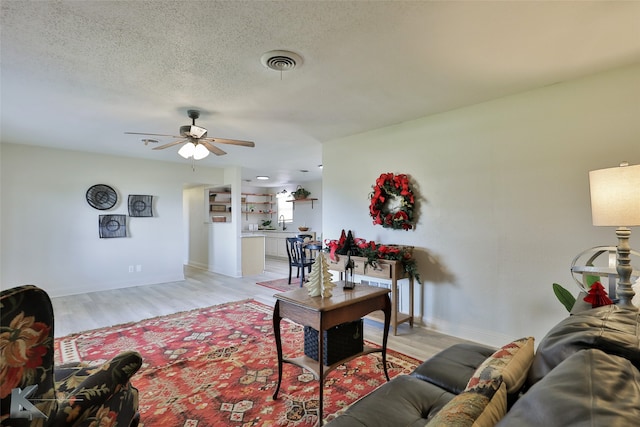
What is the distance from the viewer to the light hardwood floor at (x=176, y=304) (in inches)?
129

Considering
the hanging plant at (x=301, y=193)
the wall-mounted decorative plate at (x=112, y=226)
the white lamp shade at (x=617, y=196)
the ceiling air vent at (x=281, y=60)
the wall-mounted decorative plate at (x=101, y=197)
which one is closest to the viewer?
the white lamp shade at (x=617, y=196)

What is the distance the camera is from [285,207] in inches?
420

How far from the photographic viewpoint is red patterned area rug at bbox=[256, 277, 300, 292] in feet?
18.4

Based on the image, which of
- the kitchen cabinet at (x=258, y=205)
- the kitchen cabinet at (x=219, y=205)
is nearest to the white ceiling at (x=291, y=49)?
the kitchen cabinet at (x=219, y=205)

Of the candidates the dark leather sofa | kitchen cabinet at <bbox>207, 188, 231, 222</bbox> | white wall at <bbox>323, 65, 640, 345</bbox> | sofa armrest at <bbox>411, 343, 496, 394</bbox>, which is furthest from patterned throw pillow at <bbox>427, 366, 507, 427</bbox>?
kitchen cabinet at <bbox>207, 188, 231, 222</bbox>

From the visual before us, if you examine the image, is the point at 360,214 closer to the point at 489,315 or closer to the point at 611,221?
the point at 489,315

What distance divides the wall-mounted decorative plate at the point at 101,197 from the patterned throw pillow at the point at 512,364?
626 centimetres

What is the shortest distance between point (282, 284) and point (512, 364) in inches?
202

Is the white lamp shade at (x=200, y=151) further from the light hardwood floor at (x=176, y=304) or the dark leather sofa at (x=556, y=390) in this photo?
the dark leather sofa at (x=556, y=390)

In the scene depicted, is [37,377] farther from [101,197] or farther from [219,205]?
[219,205]

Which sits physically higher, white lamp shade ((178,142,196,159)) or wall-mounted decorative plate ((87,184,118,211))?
white lamp shade ((178,142,196,159))

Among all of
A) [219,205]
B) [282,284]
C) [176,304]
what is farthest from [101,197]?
[282,284]

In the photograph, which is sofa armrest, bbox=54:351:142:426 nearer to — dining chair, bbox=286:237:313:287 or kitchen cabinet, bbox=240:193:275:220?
dining chair, bbox=286:237:313:287

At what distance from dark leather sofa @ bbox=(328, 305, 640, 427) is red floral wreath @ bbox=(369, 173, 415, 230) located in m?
2.25
